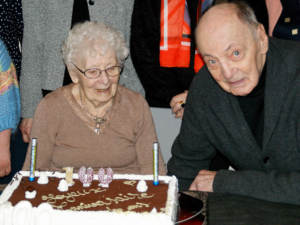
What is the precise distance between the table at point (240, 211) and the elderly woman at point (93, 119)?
2.43 ft

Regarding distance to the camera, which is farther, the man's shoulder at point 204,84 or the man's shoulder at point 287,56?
the man's shoulder at point 204,84

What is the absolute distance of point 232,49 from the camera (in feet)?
5.98

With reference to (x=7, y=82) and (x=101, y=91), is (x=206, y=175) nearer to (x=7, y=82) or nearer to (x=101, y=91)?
(x=101, y=91)

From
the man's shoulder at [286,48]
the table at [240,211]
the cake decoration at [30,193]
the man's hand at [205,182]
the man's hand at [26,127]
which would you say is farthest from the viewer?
the man's hand at [26,127]

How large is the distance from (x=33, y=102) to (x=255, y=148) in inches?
66.0

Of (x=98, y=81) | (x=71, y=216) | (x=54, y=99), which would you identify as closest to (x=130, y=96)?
(x=98, y=81)

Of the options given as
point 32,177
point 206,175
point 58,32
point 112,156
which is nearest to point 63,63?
point 58,32

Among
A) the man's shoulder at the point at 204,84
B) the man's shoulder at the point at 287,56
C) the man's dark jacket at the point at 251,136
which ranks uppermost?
the man's shoulder at the point at 287,56

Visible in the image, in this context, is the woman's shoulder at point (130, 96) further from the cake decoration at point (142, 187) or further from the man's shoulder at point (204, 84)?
the cake decoration at point (142, 187)

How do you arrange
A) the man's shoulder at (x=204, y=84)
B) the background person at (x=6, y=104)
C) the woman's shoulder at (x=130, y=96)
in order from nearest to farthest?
1. the background person at (x=6, y=104)
2. the man's shoulder at (x=204, y=84)
3. the woman's shoulder at (x=130, y=96)

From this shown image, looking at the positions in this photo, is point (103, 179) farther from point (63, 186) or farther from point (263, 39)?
point (263, 39)

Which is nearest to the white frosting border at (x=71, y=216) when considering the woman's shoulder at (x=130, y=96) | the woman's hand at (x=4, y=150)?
the woman's hand at (x=4, y=150)

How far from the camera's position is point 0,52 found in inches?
83.6

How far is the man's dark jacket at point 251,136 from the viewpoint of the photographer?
1779 millimetres
